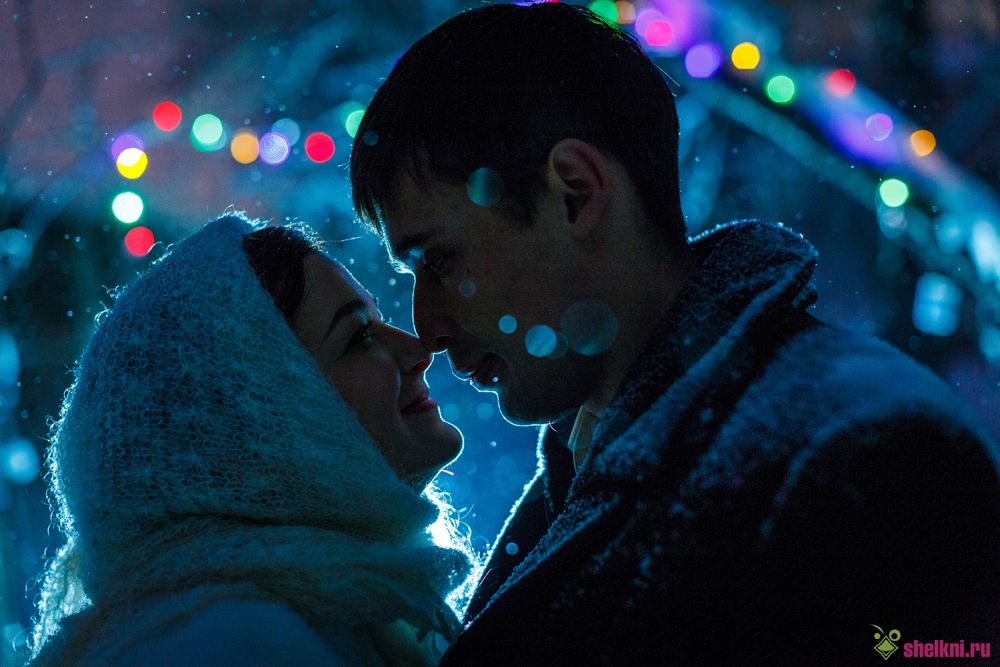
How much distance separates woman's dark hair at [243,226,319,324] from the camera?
1.38 m

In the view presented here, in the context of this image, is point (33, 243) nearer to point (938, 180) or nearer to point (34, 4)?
point (34, 4)

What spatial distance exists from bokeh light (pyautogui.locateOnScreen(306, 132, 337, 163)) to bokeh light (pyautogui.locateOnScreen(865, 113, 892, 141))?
102 inches

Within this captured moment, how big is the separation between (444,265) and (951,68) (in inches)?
129

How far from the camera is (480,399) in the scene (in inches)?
192

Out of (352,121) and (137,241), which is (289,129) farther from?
(137,241)

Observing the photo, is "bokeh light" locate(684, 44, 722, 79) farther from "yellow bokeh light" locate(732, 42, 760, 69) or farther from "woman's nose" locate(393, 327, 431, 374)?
"woman's nose" locate(393, 327, 431, 374)

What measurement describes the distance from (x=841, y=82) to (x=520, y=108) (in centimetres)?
299

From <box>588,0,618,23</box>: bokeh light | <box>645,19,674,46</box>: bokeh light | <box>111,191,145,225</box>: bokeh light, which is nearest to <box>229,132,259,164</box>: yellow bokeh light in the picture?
<box>111,191,145,225</box>: bokeh light

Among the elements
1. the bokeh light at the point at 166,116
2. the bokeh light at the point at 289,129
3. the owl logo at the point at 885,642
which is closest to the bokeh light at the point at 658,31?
the bokeh light at the point at 289,129

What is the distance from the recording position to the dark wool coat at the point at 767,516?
0.83 metres

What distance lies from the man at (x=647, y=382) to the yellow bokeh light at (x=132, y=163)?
305 centimetres

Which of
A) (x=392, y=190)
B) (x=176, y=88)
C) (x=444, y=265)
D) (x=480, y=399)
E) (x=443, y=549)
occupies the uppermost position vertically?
(x=176, y=88)

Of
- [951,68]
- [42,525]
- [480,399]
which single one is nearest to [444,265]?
[951,68]

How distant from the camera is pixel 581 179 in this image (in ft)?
3.95
